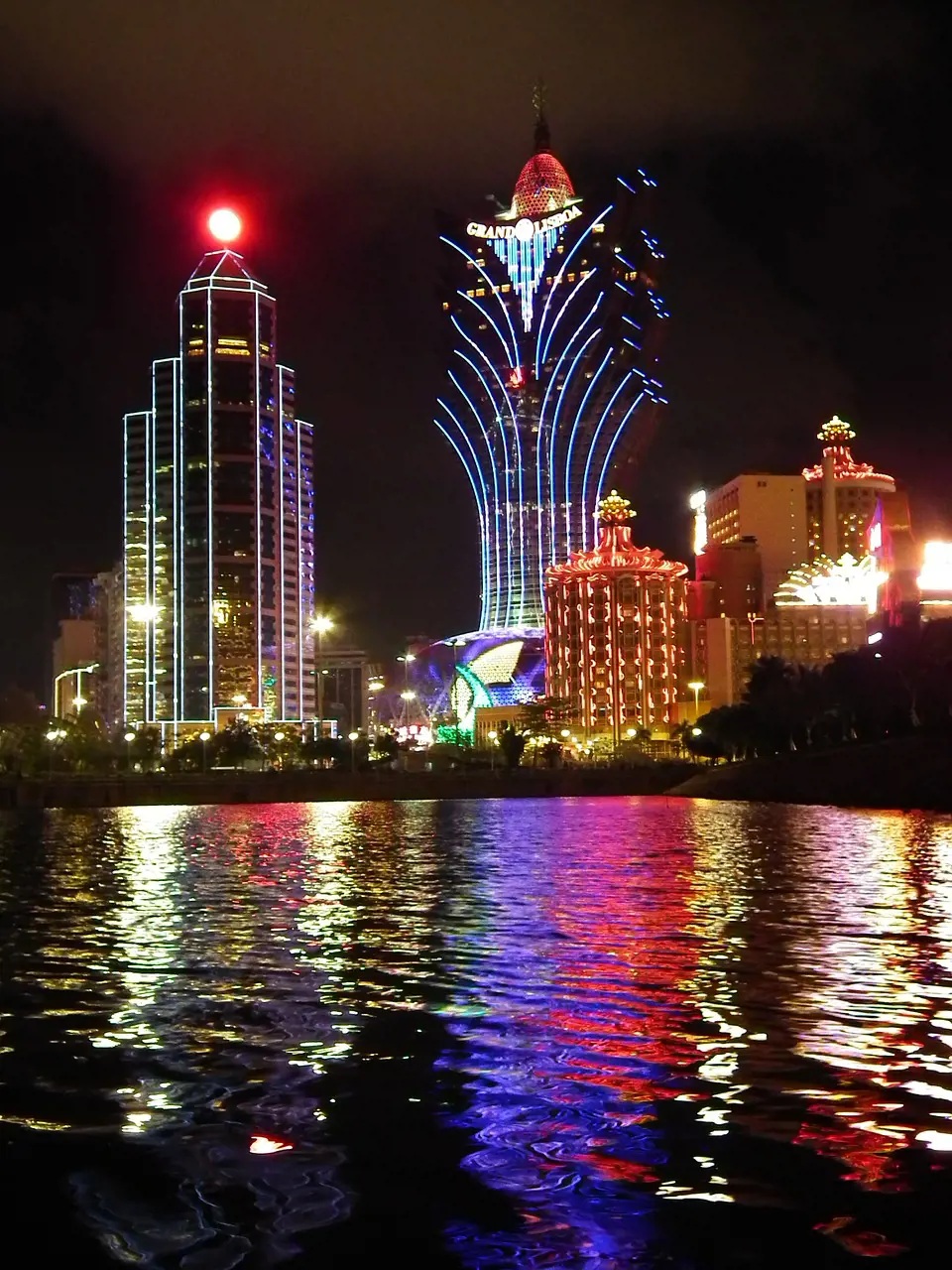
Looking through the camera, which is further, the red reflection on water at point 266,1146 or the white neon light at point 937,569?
the white neon light at point 937,569

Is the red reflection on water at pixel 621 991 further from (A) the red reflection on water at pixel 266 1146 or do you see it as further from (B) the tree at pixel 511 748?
(B) the tree at pixel 511 748

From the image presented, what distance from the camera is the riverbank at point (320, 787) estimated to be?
127m

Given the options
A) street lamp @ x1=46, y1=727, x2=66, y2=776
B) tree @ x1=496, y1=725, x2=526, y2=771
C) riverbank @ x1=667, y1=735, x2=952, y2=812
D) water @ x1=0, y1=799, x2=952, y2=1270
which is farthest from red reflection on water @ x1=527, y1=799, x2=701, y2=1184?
street lamp @ x1=46, y1=727, x2=66, y2=776

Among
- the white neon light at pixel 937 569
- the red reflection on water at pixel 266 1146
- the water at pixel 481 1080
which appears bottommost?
the water at pixel 481 1080

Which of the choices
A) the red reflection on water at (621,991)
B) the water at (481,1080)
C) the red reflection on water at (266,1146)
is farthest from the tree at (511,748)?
the red reflection on water at (266,1146)

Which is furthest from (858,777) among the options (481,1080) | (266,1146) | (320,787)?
(266,1146)

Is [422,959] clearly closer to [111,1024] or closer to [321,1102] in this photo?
[111,1024]

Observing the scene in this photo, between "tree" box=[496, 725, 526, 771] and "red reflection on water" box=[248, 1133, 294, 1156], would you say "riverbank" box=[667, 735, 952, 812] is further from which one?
"red reflection on water" box=[248, 1133, 294, 1156]

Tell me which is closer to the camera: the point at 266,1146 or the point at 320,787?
the point at 266,1146

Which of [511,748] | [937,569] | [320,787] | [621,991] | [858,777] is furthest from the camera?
[511,748]

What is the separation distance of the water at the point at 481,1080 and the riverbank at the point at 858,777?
183 feet

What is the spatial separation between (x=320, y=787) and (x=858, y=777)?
5537 centimetres

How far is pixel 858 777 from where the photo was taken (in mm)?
93188

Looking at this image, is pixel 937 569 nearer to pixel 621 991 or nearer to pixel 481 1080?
pixel 621 991
